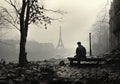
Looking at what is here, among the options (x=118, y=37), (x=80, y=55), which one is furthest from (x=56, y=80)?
(x=118, y=37)

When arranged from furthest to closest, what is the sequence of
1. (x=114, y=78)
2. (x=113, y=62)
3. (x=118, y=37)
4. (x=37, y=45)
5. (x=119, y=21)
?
(x=37, y=45) < (x=118, y=37) < (x=119, y=21) < (x=113, y=62) < (x=114, y=78)

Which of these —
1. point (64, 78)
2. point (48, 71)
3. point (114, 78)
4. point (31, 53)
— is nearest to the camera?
point (114, 78)

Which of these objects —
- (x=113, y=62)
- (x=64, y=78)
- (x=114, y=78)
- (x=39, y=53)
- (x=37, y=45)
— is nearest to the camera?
(x=114, y=78)

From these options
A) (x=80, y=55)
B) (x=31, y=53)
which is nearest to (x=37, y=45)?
(x=31, y=53)

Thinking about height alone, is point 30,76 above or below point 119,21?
below

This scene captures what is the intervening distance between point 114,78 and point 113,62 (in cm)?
698

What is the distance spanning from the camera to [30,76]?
704 inches

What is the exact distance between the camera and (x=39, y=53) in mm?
150375

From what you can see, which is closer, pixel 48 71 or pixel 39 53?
pixel 48 71

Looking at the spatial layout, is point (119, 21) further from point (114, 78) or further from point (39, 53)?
point (39, 53)

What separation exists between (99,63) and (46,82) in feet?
24.8

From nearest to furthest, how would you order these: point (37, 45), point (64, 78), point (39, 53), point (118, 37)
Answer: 1. point (64, 78)
2. point (118, 37)
3. point (39, 53)
4. point (37, 45)

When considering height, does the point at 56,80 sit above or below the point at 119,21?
below

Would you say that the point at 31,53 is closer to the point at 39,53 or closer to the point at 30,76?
the point at 39,53
